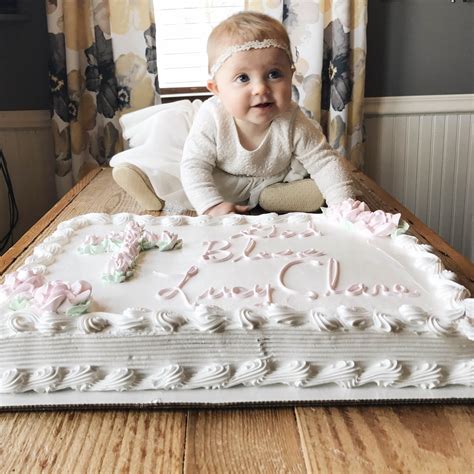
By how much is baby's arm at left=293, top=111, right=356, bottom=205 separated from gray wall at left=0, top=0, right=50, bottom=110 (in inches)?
50.7

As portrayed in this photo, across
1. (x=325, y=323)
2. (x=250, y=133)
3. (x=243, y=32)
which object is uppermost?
(x=243, y=32)

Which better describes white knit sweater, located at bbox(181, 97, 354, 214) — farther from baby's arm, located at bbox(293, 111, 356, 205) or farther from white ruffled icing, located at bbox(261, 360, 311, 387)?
white ruffled icing, located at bbox(261, 360, 311, 387)

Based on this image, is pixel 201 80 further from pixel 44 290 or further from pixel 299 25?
pixel 44 290

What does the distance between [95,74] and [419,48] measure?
132 cm

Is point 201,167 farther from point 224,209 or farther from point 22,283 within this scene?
point 22,283

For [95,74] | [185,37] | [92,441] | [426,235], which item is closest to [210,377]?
[92,441]

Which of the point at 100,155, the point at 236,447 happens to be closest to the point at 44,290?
the point at 236,447

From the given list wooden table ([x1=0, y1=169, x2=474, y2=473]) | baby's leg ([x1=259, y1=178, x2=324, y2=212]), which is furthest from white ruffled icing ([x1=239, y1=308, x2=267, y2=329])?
baby's leg ([x1=259, y1=178, x2=324, y2=212])

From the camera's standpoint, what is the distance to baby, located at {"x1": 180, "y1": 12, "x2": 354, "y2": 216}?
1.44 m

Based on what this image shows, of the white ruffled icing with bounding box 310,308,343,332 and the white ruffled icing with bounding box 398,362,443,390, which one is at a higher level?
the white ruffled icing with bounding box 310,308,343,332

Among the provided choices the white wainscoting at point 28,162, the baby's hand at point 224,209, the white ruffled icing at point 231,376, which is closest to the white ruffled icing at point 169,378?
the white ruffled icing at point 231,376

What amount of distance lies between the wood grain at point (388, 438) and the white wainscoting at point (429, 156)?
1950mm

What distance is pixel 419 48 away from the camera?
2.46 meters

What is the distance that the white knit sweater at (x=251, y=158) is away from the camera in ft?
5.08
